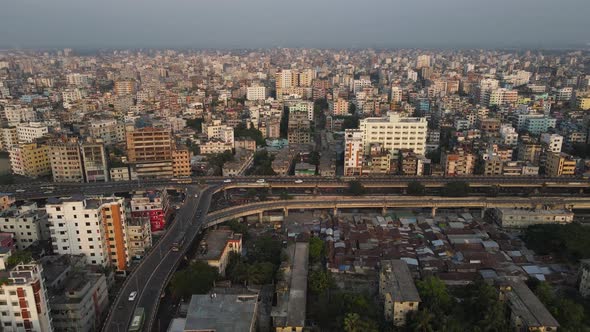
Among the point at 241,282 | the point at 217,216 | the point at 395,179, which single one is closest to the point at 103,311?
the point at 241,282

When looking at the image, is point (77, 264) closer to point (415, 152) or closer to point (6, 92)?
point (415, 152)

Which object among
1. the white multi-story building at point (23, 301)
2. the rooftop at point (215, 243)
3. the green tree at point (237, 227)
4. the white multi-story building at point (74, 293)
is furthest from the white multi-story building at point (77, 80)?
the white multi-story building at point (23, 301)

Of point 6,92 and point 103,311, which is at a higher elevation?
point 6,92

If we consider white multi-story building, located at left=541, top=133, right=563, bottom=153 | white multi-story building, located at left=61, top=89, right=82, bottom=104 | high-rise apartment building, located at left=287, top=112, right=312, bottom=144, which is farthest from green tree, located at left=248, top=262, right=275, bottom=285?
white multi-story building, located at left=61, top=89, right=82, bottom=104

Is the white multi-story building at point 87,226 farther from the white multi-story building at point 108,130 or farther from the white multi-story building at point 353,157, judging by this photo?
the white multi-story building at point 108,130

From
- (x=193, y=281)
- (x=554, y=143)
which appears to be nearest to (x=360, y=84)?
(x=554, y=143)

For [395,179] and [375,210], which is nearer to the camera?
[375,210]
